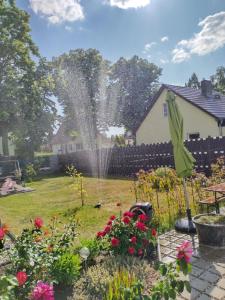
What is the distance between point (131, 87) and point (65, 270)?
3407 cm

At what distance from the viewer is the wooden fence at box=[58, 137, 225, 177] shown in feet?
36.0

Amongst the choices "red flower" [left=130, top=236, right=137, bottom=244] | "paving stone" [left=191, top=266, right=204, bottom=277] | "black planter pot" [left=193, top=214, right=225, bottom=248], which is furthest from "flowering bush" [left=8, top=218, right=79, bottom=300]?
"black planter pot" [left=193, top=214, right=225, bottom=248]

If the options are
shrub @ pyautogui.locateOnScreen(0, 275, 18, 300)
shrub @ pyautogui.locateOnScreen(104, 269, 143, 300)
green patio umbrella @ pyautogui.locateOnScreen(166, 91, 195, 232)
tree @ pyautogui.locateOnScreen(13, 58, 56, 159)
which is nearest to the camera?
shrub @ pyautogui.locateOnScreen(0, 275, 18, 300)

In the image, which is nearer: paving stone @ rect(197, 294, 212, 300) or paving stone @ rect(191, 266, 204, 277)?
paving stone @ rect(197, 294, 212, 300)

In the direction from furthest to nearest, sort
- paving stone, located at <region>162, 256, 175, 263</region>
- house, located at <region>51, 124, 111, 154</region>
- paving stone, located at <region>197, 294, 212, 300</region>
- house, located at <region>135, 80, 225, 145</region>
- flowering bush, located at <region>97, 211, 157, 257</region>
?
house, located at <region>51, 124, 111, 154</region> < house, located at <region>135, 80, 225, 145</region> < paving stone, located at <region>162, 256, 175, 263</region> < flowering bush, located at <region>97, 211, 157, 257</region> < paving stone, located at <region>197, 294, 212, 300</region>

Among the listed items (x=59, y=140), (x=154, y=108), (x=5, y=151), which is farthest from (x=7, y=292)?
(x=59, y=140)

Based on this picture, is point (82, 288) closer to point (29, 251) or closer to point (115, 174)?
point (29, 251)

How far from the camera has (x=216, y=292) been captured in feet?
9.58

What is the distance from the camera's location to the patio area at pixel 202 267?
2912mm

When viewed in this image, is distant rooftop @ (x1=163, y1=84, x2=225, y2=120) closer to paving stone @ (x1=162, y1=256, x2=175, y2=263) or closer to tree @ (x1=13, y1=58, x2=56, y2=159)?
tree @ (x1=13, y1=58, x2=56, y2=159)

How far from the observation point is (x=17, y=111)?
2128cm

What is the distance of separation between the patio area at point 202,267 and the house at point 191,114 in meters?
13.8

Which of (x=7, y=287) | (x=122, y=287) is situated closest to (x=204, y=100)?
(x=122, y=287)

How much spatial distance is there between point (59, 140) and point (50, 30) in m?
36.9
